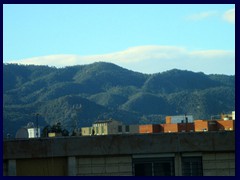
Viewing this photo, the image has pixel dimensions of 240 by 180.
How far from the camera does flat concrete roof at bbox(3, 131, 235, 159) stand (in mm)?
20531

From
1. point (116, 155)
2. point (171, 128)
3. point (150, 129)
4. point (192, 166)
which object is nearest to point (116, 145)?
point (116, 155)

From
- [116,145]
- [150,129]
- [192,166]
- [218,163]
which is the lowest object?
[150,129]

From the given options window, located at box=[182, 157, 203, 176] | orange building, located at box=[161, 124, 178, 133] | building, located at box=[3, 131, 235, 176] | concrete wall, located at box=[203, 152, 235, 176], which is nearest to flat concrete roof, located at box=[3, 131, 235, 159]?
building, located at box=[3, 131, 235, 176]

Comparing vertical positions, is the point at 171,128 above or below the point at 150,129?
above

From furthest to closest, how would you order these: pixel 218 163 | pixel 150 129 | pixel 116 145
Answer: pixel 150 129 → pixel 116 145 → pixel 218 163

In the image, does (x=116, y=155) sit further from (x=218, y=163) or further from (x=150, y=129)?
(x=150, y=129)

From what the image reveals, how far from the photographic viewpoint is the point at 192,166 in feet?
68.8

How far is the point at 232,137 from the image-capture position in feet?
66.5

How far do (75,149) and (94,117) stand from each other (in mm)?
159931

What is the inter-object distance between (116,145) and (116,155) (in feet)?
1.09

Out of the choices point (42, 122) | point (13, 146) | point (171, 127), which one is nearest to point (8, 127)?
point (42, 122)
